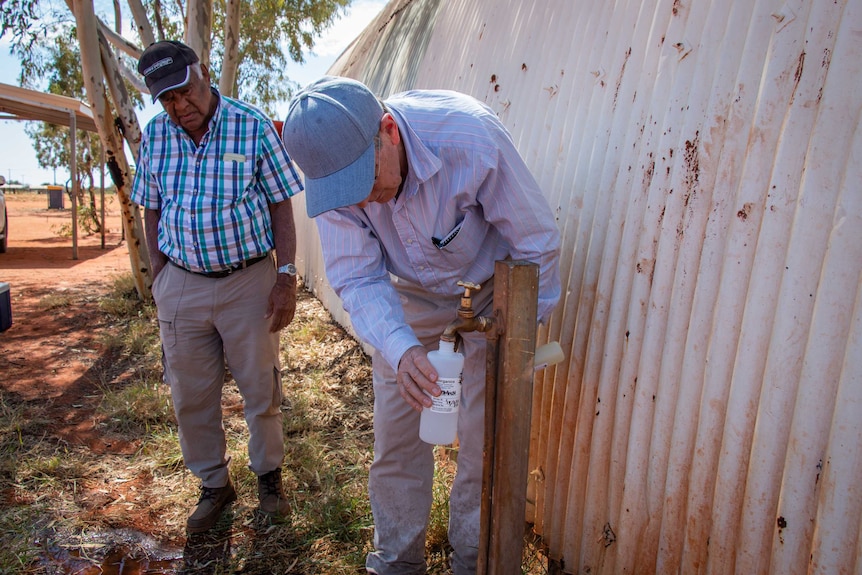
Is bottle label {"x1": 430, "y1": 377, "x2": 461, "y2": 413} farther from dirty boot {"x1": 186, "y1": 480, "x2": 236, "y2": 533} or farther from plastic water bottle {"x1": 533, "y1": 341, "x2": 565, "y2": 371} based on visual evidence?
dirty boot {"x1": 186, "y1": 480, "x2": 236, "y2": 533}

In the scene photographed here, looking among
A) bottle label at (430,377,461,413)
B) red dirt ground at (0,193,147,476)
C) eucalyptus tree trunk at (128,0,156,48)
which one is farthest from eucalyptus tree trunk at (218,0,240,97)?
bottle label at (430,377,461,413)

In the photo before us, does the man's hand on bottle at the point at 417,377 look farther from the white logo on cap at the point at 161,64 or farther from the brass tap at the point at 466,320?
the white logo on cap at the point at 161,64

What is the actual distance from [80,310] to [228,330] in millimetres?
6440

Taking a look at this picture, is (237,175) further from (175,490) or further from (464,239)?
(175,490)

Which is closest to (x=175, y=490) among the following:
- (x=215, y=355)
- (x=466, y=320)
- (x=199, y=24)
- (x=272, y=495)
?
(x=272, y=495)

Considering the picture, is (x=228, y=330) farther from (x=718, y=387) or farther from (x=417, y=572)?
(x=718, y=387)

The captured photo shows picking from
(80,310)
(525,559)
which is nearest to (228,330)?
(525,559)

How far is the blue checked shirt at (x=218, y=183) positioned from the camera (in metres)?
3.09

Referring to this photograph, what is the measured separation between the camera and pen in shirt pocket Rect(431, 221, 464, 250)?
7.31 feet

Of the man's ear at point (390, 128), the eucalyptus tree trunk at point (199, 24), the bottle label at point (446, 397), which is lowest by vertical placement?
the bottle label at point (446, 397)

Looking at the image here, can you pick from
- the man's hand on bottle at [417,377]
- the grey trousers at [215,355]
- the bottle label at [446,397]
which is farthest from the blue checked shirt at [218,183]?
the bottle label at [446,397]

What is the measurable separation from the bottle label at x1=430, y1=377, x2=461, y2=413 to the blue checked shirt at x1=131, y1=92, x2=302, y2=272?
1.60 meters

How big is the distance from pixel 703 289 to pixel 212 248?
218cm

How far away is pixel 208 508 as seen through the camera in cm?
335
